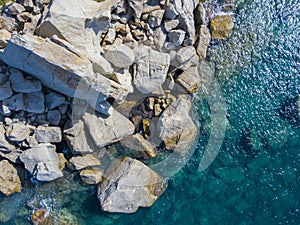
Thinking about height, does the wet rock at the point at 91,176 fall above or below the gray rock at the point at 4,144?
below

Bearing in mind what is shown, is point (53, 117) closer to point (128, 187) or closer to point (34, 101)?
point (34, 101)

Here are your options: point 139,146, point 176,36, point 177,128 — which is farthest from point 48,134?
point 176,36

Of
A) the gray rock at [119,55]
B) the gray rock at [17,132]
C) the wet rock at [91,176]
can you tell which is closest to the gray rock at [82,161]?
the wet rock at [91,176]

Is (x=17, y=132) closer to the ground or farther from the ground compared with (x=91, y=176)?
farther from the ground

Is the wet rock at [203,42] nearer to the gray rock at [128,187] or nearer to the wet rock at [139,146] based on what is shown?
the wet rock at [139,146]

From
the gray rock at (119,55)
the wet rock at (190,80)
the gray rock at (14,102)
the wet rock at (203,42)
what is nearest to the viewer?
the gray rock at (14,102)

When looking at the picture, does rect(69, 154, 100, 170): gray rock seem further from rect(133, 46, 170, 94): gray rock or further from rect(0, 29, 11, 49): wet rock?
rect(0, 29, 11, 49): wet rock
